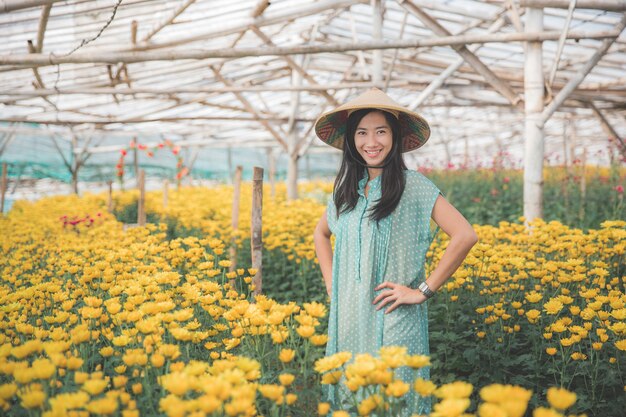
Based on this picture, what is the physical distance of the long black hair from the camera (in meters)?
1.61

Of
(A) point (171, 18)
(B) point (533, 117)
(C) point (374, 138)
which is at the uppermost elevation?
(A) point (171, 18)

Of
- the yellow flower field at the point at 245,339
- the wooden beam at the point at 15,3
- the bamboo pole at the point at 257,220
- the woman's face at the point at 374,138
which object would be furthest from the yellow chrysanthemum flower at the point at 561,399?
the wooden beam at the point at 15,3

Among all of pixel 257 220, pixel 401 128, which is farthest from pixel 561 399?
pixel 257 220

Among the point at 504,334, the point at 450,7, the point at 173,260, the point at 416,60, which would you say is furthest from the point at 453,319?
the point at 416,60

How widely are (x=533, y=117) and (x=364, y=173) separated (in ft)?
9.46

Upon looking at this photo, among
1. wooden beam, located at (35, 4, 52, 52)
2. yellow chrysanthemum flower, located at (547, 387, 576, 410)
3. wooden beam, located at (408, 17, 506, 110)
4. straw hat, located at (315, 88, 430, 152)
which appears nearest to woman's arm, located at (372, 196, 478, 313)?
straw hat, located at (315, 88, 430, 152)

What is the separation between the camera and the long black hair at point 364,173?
1609mm

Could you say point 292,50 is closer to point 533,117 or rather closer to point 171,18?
point 171,18

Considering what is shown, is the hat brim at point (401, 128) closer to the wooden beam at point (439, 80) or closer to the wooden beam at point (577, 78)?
the wooden beam at point (577, 78)

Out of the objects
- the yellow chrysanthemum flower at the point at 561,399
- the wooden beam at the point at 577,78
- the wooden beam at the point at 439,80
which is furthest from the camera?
the wooden beam at the point at 439,80

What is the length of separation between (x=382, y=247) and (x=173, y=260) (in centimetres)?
114

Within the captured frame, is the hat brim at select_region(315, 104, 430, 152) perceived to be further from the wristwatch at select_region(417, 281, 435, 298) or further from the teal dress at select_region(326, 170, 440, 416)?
the wristwatch at select_region(417, 281, 435, 298)

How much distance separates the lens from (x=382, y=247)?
1622mm

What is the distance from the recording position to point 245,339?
167 centimetres
